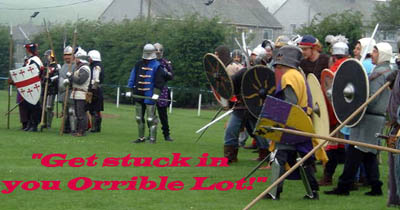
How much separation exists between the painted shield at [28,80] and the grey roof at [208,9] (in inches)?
1496

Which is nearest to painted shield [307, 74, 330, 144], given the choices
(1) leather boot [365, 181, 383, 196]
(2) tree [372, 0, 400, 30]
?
(1) leather boot [365, 181, 383, 196]

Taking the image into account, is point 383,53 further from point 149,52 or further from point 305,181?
point 149,52

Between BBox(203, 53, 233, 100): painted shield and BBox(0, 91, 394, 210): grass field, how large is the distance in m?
1.08

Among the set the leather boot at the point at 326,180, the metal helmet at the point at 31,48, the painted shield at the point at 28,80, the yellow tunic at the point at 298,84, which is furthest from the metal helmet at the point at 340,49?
the metal helmet at the point at 31,48

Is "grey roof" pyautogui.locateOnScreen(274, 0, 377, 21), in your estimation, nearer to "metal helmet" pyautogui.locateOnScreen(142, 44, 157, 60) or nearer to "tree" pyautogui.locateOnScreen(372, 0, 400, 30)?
"tree" pyautogui.locateOnScreen(372, 0, 400, 30)

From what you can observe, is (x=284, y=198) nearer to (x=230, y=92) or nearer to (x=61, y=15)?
(x=230, y=92)

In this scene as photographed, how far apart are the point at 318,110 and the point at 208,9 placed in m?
49.9

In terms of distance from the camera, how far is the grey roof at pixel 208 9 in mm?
56000

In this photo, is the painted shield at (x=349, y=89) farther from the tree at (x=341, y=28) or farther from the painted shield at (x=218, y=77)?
the tree at (x=341, y=28)

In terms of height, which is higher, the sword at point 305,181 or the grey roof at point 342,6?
the grey roof at point 342,6

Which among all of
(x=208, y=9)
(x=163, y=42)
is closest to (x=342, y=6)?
(x=208, y=9)

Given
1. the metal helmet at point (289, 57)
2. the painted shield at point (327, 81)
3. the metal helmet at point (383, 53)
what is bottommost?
the painted shield at point (327, 81)

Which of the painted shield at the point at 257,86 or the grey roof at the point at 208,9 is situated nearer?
the painted shield at the point at 257,86

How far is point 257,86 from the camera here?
941cm
